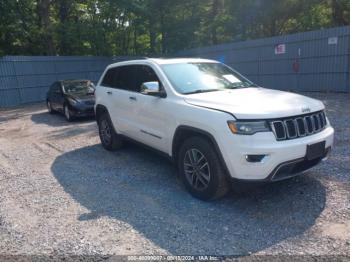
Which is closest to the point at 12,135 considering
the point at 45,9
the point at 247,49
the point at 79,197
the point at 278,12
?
the point at 79,197

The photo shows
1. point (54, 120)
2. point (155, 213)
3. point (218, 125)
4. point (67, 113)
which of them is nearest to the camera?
point (218, 125)

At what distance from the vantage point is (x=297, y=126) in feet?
12.6

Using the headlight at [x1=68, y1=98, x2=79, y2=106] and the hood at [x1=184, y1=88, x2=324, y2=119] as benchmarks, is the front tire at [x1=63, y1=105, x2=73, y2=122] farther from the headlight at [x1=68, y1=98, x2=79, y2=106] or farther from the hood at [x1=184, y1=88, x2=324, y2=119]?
the hood at [x1=184, y1=88, x2=324, y2=119]

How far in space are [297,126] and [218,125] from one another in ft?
3.01

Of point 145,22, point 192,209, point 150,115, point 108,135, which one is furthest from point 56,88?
point 145,22

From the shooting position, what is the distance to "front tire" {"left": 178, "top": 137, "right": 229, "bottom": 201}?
3.97m

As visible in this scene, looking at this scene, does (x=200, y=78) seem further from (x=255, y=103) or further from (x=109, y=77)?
(x=109, y=77)

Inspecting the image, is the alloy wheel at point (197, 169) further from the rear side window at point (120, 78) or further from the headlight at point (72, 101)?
the headlight at point (72, 101)

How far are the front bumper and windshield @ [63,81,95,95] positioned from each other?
9497mm

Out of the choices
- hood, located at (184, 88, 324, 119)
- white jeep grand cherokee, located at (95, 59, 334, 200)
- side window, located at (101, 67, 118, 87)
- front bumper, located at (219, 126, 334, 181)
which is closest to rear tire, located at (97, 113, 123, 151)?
side window, located at (101, 67, 118, 87)

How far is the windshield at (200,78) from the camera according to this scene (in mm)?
4799

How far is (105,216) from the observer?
4117 millimetres

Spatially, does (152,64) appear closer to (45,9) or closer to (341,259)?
(341,259)

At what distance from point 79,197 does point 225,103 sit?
2.49 m
